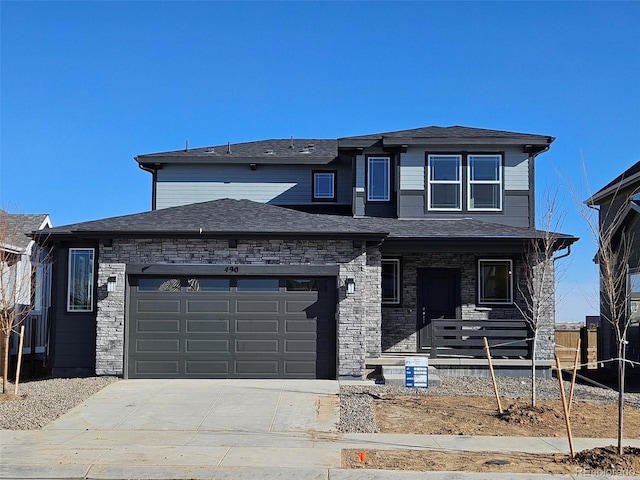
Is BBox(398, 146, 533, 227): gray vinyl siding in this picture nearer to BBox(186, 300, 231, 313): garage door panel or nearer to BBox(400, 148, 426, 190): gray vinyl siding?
BBox(400, 148, 426, 190): gray vinyl siding

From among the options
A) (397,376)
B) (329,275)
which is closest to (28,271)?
(329,275)

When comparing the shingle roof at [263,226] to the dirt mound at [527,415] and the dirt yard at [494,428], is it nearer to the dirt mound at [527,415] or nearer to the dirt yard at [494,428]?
the dirt yard at [494,428]

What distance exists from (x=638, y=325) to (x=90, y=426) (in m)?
13.3

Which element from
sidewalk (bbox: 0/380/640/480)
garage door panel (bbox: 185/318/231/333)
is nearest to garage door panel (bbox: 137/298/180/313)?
garage door panel (bbox: 185/318/231/333)

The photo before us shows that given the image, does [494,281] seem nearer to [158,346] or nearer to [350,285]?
[350,285]

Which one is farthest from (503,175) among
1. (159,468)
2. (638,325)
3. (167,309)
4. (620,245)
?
(159,468)

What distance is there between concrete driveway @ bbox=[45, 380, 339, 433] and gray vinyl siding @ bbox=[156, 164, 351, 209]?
7.33 m

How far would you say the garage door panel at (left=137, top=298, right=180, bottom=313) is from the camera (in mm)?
15180

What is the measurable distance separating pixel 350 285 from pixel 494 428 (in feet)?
16.7

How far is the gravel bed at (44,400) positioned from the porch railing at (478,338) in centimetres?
729

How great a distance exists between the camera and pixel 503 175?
1795 cm

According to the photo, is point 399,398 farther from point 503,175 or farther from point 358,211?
point 503,175

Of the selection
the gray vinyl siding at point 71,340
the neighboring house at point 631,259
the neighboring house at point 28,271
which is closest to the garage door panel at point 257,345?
the gray vinyl siding at point 71,340

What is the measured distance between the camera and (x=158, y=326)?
15.1m
